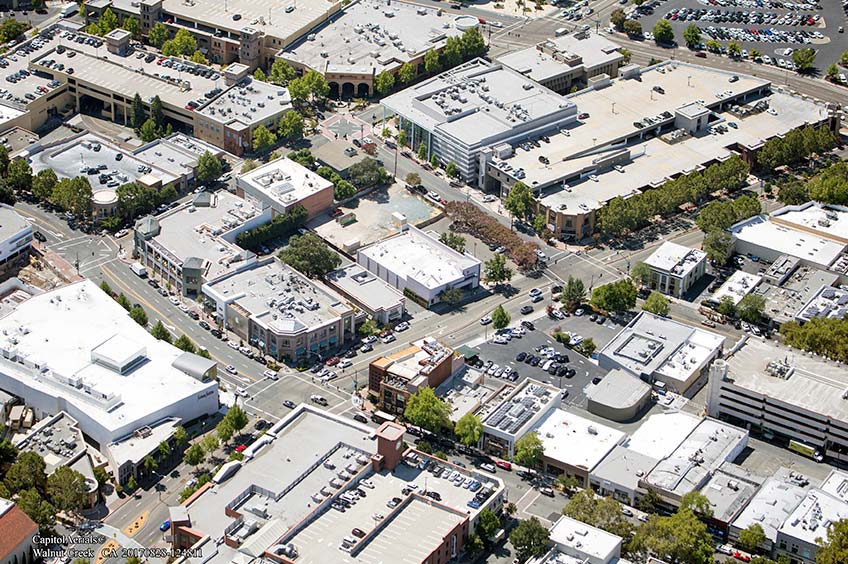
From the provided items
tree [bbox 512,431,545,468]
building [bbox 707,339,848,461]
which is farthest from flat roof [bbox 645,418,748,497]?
tree [bbox 512,431,545,468]

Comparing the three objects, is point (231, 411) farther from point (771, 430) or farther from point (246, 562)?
point (771, 430)

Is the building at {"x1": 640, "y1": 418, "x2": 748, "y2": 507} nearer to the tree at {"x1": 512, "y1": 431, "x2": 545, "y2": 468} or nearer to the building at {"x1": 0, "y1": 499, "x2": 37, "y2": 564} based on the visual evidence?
the tree at {"x1": 512, "y1": 431, "x2": 545, "y2": 468}

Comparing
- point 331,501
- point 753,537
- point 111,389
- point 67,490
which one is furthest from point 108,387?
point 753,537

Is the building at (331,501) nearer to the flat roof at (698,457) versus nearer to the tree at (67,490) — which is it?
the tree at (67,490)

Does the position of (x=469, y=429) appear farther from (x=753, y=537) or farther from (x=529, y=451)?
(x=753, y=537)


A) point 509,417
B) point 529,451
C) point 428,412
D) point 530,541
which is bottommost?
point 509,417

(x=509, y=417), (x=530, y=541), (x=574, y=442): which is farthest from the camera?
(x=509, y=417)

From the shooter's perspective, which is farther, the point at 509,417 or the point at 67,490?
the point at 509,417
